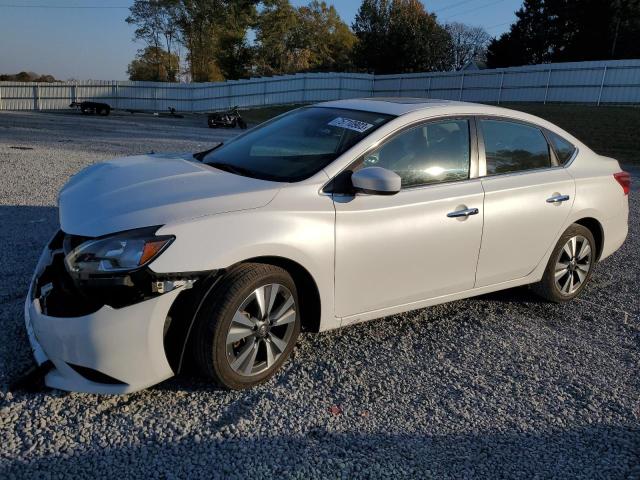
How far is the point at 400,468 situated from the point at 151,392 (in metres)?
1.42

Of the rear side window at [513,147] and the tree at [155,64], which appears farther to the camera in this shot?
the tree at [155,64]

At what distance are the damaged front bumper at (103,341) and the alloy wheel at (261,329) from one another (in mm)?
370

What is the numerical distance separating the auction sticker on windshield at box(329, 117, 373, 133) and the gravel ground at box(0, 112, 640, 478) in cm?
145

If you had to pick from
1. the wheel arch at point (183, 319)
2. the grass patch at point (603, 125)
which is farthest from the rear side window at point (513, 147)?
the grass patch at point (603, 125)

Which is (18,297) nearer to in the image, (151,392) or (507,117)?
(151,392)

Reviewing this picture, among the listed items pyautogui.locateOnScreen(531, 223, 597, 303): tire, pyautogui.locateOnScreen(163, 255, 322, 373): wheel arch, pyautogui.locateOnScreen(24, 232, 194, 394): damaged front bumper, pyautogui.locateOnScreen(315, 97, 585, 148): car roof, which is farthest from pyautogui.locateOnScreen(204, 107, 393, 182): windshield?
pyautogui.locateOnScreen(531, 223, 597, 303): tire

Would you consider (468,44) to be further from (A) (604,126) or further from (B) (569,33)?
(A) (604,126)

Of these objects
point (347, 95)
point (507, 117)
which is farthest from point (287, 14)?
point (507, 117)

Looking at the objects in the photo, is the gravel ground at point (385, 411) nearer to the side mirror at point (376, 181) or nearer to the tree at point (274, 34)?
the side mirror at point (376, 181)

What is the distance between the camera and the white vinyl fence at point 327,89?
86.6 feet

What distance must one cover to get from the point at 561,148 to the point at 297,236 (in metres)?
2.83

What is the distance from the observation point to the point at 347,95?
36.1 metres

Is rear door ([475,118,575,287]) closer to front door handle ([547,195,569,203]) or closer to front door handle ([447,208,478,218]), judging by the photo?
front door handle ([547,195,569,203])

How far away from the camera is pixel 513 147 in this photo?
4410 mm
